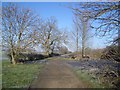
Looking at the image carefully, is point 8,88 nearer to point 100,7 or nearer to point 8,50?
point 100,7

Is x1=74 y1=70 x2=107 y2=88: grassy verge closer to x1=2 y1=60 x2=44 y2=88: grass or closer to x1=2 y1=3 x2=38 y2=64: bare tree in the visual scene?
x1=2 y1=60 x2=44 y2=88: grass

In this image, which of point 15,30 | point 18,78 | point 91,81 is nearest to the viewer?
point 91,81

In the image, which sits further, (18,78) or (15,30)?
(15,30)

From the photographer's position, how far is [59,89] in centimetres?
763

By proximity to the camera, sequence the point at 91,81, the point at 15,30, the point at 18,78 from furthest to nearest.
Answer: the point at 15,30, the point at 18,78, the point at 91,81

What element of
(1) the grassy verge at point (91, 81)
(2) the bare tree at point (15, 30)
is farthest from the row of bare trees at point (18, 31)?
(1) the grassy verge at point (91, 81)

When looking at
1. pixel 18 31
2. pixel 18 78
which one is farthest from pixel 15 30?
pixel 18 78

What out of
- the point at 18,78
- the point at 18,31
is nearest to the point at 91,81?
the point at 18,78

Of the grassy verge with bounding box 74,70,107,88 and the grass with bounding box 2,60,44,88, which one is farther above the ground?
the grass with bounding box 2,60,44,88

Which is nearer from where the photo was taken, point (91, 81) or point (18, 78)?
point (91, 81)

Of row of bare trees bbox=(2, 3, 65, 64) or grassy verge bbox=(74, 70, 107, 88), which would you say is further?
row of bare trees bbox=(2, 3, 65, 64)

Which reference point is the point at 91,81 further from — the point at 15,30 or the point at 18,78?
the point at 15,30

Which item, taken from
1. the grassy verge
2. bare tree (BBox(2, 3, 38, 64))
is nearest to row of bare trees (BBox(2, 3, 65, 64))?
bare tree (BBox(2, 3, 38, 64))

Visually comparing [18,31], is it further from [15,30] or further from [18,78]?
[18,78]
